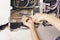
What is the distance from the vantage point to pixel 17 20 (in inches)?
38.3

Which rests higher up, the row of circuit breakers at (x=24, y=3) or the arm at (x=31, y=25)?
the row of circuit breakers at (x=24, y=3)

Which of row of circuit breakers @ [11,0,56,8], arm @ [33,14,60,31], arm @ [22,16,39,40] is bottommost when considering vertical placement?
arm @ [22,16,39,40]

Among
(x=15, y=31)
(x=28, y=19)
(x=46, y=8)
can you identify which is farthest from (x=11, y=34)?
(x=46, y=8)

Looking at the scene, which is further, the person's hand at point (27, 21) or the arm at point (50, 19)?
the person's hand at point (27, 21)

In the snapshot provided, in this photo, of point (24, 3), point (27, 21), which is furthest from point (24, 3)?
point (27, 21)

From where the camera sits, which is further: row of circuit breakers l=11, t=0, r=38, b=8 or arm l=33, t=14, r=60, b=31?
row of circuit breakers l=11, t=0, r=38, b=8

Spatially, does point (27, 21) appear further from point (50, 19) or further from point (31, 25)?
point (50, 19)

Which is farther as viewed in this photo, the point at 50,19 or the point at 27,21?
the point at 27,21

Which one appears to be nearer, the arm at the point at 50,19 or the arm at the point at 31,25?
the arm at the point at 50,19

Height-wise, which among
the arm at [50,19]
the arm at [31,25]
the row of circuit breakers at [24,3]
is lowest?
the arm at [31,25]

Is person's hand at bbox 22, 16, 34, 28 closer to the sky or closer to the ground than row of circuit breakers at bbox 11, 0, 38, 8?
closer to the ground

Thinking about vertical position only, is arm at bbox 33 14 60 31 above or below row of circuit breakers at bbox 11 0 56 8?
below

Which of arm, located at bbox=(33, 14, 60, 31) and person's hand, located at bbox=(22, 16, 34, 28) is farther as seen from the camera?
person's hand, located at bbox=(22, 16, 34, 28)

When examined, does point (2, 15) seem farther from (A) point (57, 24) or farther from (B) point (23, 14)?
(A) point (57, 24)
